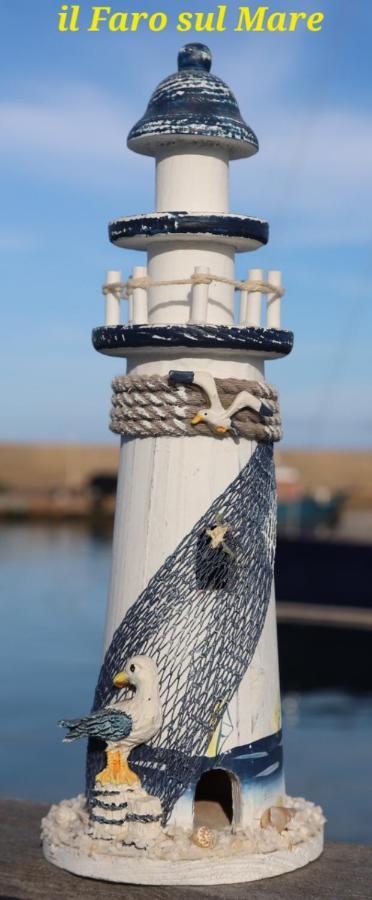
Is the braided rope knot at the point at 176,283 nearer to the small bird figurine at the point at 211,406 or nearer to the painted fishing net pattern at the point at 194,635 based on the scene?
the small bird figurine at the point at 211,406

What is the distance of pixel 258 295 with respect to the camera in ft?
33.6

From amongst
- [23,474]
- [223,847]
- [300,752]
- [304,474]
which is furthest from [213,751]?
[304,474]

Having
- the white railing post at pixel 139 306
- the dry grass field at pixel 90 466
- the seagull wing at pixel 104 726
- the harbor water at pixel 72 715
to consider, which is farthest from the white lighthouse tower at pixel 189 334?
the dry grass field at pixel 90 466

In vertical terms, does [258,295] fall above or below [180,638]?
above

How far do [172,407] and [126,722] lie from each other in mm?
2481

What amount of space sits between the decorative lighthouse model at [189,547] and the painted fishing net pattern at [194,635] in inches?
0.5

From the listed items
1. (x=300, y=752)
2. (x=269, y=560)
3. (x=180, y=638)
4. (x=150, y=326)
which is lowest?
(x=300, y=752)

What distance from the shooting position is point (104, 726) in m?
9.62

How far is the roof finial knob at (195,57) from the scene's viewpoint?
10.4 meters

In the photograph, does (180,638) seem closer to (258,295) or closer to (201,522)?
(201,522)

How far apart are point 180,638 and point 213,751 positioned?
0.92 m

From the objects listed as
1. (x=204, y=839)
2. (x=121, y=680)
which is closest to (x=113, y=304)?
(x=121, y=680)

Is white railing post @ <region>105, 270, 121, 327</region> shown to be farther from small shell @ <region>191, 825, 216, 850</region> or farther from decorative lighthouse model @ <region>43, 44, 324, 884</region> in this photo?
small shell @ <region>191, 825, 216, 850</region>

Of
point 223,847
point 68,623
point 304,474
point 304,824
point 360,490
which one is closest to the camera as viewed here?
point 223,847
